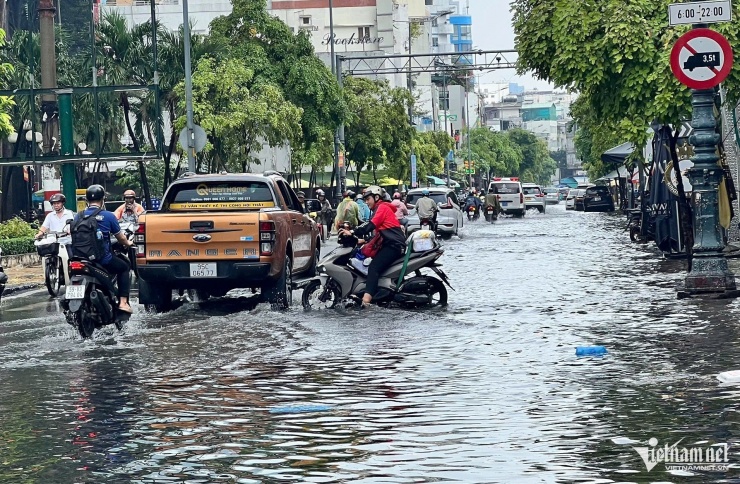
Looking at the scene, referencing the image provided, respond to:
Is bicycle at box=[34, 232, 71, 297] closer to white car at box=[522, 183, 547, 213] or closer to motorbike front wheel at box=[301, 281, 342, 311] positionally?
motorbike front wheel at box=[301, 281, 342, 311]

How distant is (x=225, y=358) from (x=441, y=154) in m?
99.2

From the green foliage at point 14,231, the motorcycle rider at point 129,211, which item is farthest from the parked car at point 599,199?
the motorcycle rider at point 129,211

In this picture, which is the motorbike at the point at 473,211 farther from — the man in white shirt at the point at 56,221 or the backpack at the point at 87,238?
the backpack at the point at 87,238

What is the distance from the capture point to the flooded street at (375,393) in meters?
7.99

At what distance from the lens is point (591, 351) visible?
12.8 metres

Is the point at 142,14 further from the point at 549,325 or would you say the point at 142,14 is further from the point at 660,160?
the point at 549,325

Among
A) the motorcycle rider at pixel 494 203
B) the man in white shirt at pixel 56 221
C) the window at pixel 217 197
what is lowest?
the motorcycle rider at pixel 494 203

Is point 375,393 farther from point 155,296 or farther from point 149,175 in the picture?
point 149,175

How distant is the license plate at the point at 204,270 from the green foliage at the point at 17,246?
1490 cm

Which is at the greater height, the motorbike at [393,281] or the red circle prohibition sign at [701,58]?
the red circle prohibition sign at [701,58]

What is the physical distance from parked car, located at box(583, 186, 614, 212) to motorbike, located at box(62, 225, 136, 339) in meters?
68.5

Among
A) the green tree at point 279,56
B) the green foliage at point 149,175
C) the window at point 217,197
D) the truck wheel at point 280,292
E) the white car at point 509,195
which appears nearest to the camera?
the truck wheel at point 280,292

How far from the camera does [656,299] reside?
18578mm

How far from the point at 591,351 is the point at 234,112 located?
3635 cm
